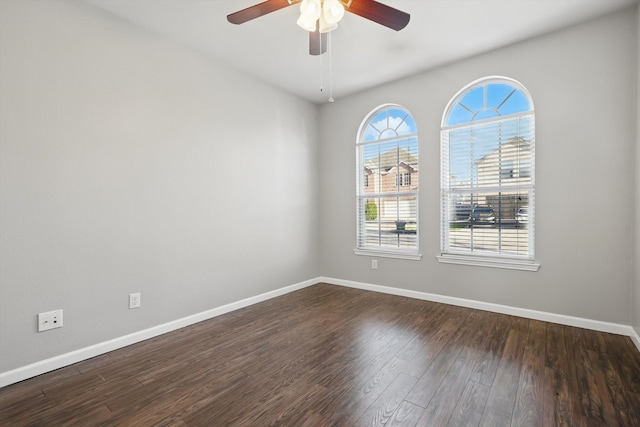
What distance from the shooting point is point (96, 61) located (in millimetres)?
2381

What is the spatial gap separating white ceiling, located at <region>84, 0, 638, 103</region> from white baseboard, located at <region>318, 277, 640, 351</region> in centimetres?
267

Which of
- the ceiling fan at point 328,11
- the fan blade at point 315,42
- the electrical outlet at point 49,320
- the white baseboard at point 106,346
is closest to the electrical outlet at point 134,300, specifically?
the white baseboard at point 106,346

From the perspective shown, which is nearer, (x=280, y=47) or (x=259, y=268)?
(x=280, y=47)

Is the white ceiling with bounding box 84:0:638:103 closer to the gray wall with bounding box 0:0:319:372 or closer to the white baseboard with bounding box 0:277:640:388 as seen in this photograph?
the gray wall with bounding box 0:0:319:372

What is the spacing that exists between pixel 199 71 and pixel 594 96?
12.2 ft

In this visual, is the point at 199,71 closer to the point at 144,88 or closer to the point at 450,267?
the point at 144,88

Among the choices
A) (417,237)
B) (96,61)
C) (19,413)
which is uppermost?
(96,61)

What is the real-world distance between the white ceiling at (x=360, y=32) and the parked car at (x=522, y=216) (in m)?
1.67

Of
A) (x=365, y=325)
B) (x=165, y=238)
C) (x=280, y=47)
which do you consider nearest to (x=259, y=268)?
(x=165, y=238)

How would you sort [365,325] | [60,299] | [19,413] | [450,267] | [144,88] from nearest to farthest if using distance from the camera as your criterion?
[19,413]
[60,299]
[144,88]
[365,325]
[450,267]

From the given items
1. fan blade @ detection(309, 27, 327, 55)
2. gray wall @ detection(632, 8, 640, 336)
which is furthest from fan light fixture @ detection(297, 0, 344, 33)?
gray wall @ detection(632, 8, 640, 336)

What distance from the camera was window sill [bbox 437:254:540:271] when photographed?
3012 mm

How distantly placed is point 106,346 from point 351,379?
1.96 m

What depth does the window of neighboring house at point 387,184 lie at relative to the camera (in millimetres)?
3855
